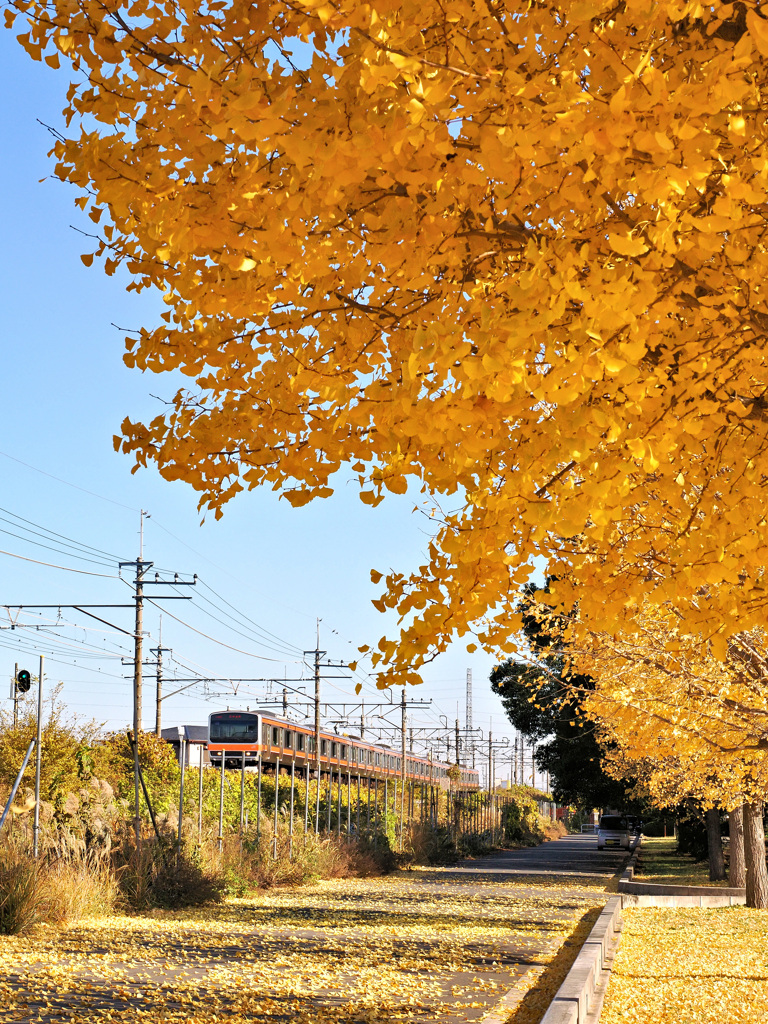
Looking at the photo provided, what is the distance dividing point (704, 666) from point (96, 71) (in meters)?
8.32

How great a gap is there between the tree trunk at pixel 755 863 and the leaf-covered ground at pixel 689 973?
9.56 feet

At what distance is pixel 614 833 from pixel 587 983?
142 feet

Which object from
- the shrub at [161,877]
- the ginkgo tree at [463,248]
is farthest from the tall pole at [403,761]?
the ginkgo tree at [463,248]

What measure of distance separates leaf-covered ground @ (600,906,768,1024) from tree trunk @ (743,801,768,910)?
291 centimetres

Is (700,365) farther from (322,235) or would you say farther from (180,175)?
(180,175)

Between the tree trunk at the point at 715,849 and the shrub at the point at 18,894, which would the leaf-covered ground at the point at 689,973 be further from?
the tree trunk at the point at 715,849

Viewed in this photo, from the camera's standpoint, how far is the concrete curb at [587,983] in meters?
6.51

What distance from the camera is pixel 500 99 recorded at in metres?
2.64

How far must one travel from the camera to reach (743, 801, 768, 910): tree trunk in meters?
19.2

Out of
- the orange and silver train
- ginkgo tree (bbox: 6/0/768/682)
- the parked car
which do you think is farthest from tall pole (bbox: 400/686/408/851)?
ginkgo tree (bbox: 6/0/768/682)

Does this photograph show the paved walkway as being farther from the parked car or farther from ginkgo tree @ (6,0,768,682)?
the parked car

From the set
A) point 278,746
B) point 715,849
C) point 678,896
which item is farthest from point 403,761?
point 678,896

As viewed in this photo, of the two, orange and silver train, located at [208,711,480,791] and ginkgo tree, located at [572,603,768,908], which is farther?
orange and silver train, located at [208,711,480,791]

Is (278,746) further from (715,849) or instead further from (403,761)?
(715,849)
